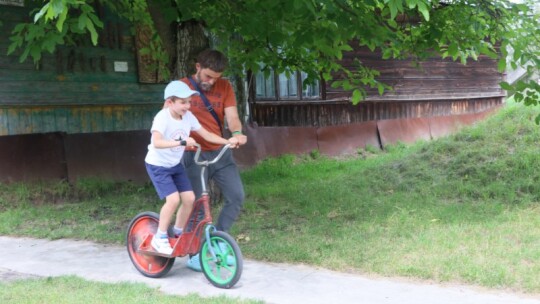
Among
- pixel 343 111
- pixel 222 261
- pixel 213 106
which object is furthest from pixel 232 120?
pixel 343 111

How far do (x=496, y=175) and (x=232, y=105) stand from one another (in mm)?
5106

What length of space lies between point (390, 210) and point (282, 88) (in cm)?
651

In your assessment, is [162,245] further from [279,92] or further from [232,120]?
[279,92]

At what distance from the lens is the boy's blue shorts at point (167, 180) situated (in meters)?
5.36

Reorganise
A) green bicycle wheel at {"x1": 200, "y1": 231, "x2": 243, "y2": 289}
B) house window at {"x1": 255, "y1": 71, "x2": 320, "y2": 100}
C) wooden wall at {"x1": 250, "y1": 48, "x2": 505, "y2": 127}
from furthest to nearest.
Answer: wooden wall at {"x1": 250, "y1": 48, "x2": 505, "y2": 127} < house window at {"x1": 255, "y1": 71, "x2": 320, "y2": 100} < green bicycle wheel at {"x1": 200, "y1": 231, "x2": 243, "y2": 289}

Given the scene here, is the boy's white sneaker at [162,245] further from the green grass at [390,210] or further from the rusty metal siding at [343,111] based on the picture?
the rusty metal siding at [343,111]

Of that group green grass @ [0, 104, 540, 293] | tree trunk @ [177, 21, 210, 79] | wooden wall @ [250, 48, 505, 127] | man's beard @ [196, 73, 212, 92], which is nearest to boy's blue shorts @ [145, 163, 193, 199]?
man's beard @ [196, 73, 212, 92]

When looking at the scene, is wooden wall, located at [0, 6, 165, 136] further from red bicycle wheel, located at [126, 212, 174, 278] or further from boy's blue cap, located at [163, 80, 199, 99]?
boy's blue cap, located at [163, 80, 199, 99]

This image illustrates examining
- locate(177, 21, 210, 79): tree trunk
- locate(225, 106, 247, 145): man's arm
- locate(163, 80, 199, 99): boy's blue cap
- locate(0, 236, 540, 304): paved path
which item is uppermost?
locate(177, 21, 210, 79): tree trunk

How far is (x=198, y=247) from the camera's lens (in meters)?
5.48

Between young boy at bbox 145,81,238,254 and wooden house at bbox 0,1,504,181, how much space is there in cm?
524

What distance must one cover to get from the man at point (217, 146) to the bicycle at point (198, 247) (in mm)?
156

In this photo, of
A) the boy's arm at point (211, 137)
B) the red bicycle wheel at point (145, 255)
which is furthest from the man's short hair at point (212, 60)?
the red bicycle wheel at point (145, 255)

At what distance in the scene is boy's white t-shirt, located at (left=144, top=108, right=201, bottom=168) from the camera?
524 cm
